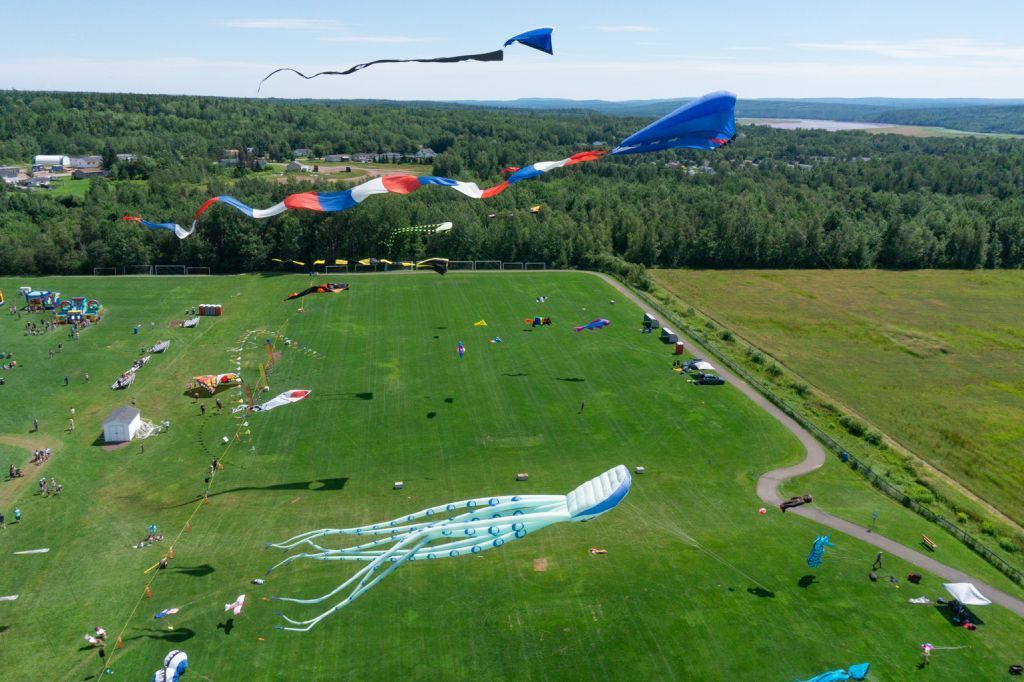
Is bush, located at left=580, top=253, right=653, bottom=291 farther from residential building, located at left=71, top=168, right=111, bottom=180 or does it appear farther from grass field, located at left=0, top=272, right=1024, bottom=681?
residential building, located at left=71, top=168, right=111, bottom=180

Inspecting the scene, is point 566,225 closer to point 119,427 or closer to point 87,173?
point 119,427

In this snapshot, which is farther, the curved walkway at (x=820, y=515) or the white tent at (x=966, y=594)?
the curved walkway at (x=820, y=515)

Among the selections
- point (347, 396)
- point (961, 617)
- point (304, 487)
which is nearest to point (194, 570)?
A: point (304, 487)

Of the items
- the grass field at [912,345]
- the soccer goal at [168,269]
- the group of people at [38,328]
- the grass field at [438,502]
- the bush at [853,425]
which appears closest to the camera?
the grass field at [438,502]

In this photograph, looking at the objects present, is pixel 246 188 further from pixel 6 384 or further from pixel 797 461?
pixel 797 461

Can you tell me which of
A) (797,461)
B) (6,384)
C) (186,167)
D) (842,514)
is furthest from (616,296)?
(186,167)

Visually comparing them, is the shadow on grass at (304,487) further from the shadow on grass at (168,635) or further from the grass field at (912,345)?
the grass field at (912,345)

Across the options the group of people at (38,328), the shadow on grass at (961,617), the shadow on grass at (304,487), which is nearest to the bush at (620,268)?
the shadow on grass at (304,487)

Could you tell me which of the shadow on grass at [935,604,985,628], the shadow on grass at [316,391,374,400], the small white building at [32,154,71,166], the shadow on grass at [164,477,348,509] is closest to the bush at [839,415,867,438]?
the shadow on grass at [935,604,985,628]
